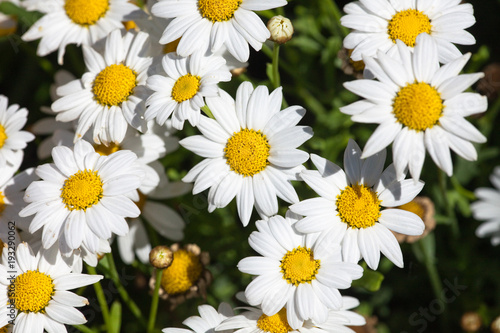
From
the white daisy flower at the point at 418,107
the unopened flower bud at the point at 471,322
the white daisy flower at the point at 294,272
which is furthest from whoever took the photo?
the unopened flower bud at the point at 471,322

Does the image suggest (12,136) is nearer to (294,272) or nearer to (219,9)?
(219,9)

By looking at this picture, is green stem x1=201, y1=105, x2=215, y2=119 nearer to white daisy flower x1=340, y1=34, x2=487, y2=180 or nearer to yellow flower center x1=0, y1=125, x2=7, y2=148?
white daisy flower x1=340, y1=34, x2=487, y2=180

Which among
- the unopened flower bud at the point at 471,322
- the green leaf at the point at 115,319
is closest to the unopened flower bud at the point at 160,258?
the green leaf at the point at 115,319

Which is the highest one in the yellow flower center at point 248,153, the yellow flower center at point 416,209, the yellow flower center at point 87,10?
the yellow flower center at point 87,10

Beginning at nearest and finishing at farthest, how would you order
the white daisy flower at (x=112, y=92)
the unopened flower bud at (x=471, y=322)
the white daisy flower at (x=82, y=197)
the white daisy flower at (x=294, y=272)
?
the white daisy flower at (x=294, y=272), the white daisy flower at (x=82, y=197), the white daisy flower at (x=112, y=92), the unopened flower bud at (x=471, y=322)

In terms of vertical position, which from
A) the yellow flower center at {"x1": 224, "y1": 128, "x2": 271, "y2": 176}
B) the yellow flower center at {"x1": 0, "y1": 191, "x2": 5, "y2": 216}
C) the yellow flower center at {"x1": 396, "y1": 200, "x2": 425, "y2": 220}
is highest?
the yellow flower center at {"x1": 224, "y1": 128, "x2": 271, "y2": 176}

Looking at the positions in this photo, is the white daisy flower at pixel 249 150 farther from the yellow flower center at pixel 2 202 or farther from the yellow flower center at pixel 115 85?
the yellow flower center at pixel 2 202

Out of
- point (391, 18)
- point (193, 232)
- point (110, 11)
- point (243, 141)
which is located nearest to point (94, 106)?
point (110, 11)

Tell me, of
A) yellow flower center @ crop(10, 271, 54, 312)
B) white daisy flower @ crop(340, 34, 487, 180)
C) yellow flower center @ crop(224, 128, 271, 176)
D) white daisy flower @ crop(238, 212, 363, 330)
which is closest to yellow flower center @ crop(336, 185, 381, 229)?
white daisy flower @ crop(238, 212, 363, 330)

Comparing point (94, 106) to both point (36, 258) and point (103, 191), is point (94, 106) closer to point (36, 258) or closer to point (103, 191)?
point (103, 191)
